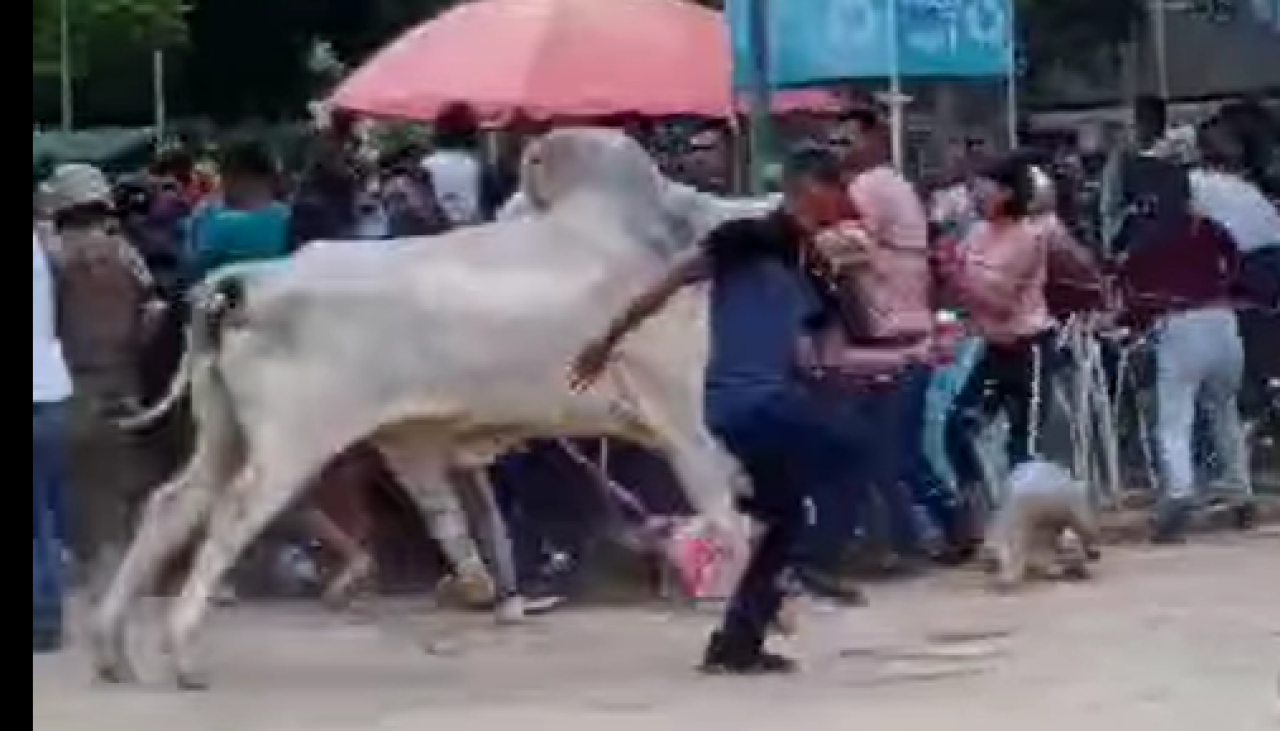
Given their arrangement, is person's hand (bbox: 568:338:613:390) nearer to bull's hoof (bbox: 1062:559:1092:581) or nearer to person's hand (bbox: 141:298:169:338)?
person's hand (bbox: 141:298:169:338)

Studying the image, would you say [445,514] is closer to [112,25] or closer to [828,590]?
[828,590]

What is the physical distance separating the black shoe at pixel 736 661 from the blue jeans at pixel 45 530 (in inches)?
94.9

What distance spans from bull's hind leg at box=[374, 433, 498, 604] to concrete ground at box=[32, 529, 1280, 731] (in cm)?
15

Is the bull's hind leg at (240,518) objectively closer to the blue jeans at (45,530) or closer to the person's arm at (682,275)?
the blue jeans at (45,530)

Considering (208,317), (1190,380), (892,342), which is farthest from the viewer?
(1190,380)

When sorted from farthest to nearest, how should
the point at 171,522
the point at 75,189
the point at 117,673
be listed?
the point at 75,189, the point at 171,522, the point at 117,673

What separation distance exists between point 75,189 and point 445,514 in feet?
6.27

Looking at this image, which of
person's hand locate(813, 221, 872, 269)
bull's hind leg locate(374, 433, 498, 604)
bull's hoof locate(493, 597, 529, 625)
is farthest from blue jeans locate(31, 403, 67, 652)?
person's hand locate(813, 221, 872, 269)

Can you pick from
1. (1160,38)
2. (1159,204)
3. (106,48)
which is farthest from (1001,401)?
(106,48)

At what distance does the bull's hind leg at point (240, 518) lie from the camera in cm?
1123

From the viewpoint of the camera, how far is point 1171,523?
14.9m

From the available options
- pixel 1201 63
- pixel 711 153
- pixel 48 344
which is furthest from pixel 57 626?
pixel 1201 63

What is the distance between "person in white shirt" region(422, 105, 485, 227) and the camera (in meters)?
15.6

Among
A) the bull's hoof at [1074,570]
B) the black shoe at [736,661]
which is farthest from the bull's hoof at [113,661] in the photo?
the bull's hoof at [1074,570]
